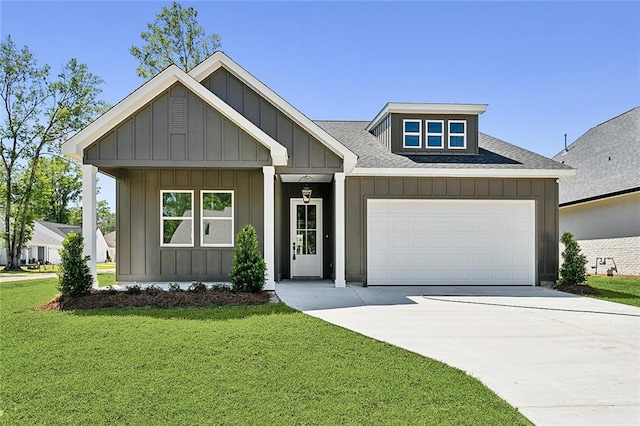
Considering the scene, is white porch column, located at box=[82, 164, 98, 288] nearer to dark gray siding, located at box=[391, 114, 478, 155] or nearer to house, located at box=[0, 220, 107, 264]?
dark gray siding, located at box=[391, 114, 478, 155]

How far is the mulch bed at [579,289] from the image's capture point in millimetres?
11906

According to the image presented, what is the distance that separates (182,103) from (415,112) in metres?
7.17

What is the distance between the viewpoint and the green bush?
9.98 meters

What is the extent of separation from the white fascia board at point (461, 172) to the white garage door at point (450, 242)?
741 millimetres

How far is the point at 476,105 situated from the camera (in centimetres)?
1440

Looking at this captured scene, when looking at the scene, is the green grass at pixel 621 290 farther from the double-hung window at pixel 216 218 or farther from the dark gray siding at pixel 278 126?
the double-hung window at pixel 216 218

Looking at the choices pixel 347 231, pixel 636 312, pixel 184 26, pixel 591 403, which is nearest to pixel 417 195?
pixel 347 231

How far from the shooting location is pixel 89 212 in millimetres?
10414

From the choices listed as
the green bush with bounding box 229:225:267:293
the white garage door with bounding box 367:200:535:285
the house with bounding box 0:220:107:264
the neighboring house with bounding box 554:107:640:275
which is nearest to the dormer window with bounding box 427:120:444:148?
the white garage door with bounding box 367:200:535:285

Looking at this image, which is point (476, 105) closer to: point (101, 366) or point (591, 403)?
point (591, 403)

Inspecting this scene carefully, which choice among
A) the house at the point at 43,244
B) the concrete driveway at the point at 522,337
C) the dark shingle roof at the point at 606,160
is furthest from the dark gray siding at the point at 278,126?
the house at the point at 43,244

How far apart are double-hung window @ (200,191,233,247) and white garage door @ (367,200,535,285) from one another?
3760 mm

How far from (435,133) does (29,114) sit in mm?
26968

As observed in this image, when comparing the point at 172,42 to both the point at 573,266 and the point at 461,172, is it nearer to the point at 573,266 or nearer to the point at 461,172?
the point at 461,172
